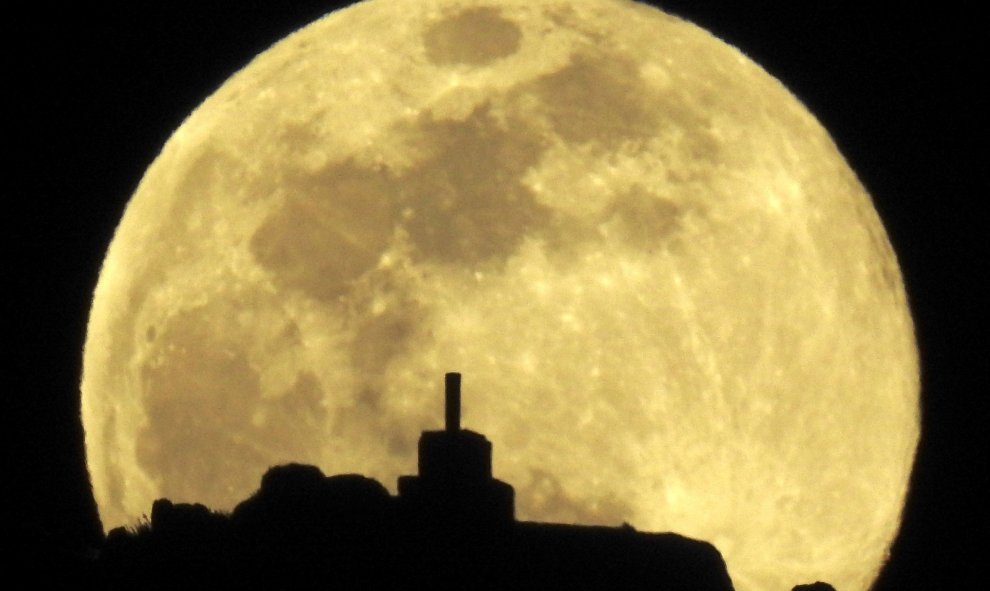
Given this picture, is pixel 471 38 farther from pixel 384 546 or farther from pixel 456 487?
pixel 384 546

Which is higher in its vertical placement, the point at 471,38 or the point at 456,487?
the point at 471,38

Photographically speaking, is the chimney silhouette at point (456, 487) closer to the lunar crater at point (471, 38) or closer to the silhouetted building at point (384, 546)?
the silhouetted building at point (384, 546)

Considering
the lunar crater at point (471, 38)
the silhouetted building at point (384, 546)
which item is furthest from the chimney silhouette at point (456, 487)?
the lunar crater at point (471, 38)

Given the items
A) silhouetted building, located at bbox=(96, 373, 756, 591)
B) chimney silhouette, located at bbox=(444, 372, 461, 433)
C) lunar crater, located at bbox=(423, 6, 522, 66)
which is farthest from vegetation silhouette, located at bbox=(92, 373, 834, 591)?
lunar crater, located at bbox=(423, 6, 522, 66)

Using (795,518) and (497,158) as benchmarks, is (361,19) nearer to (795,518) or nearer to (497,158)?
(497,158)

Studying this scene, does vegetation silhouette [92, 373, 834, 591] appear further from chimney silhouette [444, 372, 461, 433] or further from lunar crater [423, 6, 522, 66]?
lunar crater [423, 6, 522, 66]

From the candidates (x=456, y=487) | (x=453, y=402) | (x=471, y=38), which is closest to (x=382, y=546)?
(x=456, y=487)

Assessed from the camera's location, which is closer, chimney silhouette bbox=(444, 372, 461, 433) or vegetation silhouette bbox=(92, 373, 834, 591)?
vegetation silhouette bbox=(92, 373, 834, 591)
